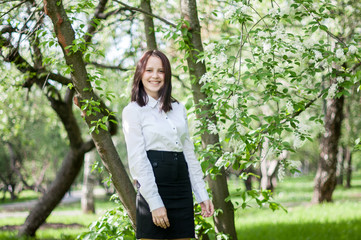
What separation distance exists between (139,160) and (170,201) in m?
0.34

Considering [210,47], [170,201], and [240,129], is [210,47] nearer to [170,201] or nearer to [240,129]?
[240,129]

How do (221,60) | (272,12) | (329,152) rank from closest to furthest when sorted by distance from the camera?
(221,60) < (272,12) < (329,152)

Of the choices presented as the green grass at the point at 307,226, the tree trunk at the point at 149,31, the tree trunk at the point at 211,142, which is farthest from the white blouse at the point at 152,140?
the green grass at the point at 307,226

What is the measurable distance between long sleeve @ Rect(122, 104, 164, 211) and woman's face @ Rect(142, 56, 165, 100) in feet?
0.76

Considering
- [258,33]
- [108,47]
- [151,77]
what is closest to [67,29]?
[151,77]

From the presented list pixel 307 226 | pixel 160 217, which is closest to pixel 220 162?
pixel 160 217

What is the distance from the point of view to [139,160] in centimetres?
245

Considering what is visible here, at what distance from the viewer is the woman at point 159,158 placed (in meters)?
2.46

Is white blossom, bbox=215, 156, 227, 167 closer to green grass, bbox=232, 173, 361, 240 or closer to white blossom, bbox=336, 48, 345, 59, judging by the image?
white blossom, bbox=336, 48, 345, 59

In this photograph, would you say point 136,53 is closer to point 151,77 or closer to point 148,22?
point 148,22

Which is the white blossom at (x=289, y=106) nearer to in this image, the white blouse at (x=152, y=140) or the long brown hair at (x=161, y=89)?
the white blouse at (x=152, y=140)

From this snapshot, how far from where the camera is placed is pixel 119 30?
8164 mm

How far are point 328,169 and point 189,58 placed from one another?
8001 millimetres

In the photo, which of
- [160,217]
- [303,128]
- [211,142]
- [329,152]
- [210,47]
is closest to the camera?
[160,217]
